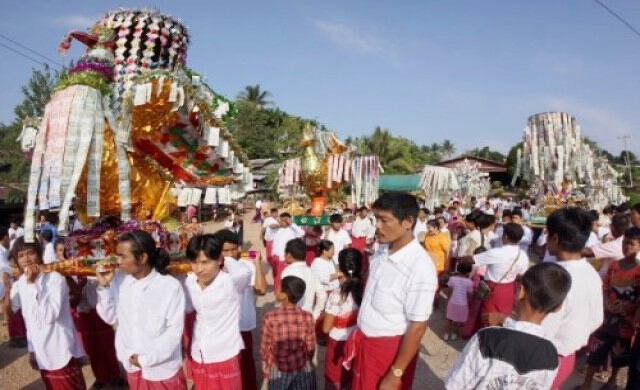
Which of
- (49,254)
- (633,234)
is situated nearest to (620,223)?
(633,234)

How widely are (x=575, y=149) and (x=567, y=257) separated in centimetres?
1114

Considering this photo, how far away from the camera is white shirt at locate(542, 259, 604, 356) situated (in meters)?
2.64

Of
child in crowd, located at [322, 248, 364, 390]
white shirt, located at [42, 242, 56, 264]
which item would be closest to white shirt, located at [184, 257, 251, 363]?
child in crowd, located at [322, 248, 364, 390]

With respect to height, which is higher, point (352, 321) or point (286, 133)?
point (286, 133)

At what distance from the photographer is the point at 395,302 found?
229cm

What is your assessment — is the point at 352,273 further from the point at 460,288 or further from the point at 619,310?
the point at 460,288

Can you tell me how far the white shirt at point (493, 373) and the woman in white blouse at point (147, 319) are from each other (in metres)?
1.65

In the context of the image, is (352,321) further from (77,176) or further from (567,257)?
(77,176)

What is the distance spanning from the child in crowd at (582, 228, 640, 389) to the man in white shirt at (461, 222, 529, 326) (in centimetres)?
77

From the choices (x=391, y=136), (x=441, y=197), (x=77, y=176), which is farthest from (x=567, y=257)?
(x=391, y=136)

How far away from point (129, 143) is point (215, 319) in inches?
73.1

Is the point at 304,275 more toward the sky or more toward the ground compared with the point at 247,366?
more toward the sky

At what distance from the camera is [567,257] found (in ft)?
9.23

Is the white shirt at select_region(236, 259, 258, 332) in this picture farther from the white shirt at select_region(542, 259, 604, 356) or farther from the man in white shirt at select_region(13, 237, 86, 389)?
the white shirt at select_region(542, 259, 604, 356)
